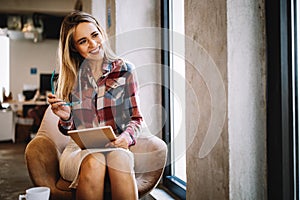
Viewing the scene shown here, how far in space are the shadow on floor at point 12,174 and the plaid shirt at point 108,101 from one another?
163 cm

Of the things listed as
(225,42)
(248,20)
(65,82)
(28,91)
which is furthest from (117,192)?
(28,91)

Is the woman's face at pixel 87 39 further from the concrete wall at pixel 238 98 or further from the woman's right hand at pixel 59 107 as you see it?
the concrete wall at pixel 238 98

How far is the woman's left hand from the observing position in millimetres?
1839

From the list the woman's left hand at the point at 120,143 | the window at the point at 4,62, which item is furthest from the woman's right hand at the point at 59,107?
the window at the point at 4,62

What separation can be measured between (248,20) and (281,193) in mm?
736

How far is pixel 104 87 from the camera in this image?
80.1 inches

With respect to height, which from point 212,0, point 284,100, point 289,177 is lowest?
point 289,177

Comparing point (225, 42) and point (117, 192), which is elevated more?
point (225, 42)

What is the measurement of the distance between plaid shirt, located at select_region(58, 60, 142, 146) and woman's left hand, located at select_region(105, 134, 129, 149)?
0.10 m

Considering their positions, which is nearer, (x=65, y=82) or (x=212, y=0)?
(x=212, y=0)

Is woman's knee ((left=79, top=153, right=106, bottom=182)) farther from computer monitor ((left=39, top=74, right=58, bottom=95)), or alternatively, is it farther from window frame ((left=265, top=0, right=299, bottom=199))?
computer monitor ((left=39, top=74, right=58, bottom=95))

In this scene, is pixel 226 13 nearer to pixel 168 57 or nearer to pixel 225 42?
pixel 225 42

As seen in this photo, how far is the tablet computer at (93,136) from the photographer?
5.68 ft

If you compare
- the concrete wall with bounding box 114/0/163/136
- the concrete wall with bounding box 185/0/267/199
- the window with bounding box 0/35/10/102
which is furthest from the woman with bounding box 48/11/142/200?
the window with bounding box 0/35/10/102
